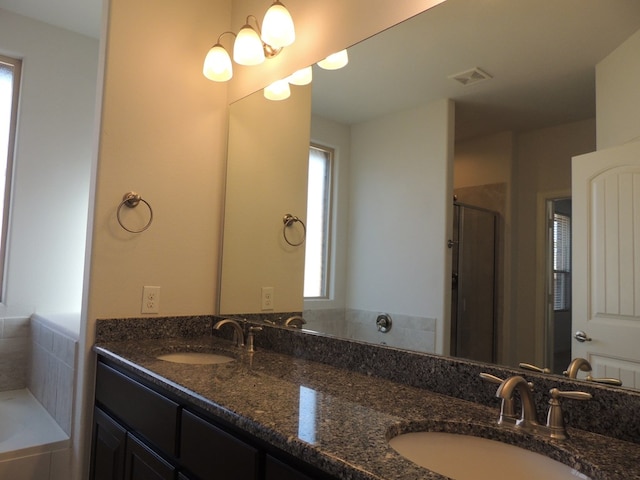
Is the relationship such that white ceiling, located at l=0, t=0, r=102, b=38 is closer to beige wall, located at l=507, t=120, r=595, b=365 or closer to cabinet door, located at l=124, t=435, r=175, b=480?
cabinet door, located at l=124, t=435, r=175, b=480

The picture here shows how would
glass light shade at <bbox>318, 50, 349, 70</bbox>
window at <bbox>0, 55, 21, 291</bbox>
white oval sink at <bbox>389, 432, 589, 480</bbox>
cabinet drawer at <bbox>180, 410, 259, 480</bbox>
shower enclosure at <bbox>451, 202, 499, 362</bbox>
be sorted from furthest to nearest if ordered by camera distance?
window at <bbox>0, 55, 21, 291</bbox>, glass light shade at <bbox>318, 50, 349, 70</bbox>, shower enclosure at <bbox>451, 202, 499, 362</bbox>, cabinet drawer at <bbox>180, 410, 259, 480</bbox>, white oval sink at <bbox>389, 432, 589, 480</bbox>

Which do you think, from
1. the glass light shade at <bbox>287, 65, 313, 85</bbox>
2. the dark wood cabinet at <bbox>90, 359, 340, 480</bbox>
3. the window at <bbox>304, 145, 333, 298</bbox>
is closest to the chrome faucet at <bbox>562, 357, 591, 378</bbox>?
the dark wood cabinet at <bbox>90, 359, 340, 480</bbox>

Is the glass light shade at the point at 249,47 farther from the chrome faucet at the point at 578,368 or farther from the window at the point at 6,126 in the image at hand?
the window at the point at 6,126

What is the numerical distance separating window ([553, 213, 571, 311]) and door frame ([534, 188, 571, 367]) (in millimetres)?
22

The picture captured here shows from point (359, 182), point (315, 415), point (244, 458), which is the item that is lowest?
point (244, 458)

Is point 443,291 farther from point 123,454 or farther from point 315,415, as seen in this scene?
point 123,454

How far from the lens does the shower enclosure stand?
3.92ft

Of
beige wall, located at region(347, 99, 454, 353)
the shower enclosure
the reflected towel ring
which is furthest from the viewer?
the reflected towel ring

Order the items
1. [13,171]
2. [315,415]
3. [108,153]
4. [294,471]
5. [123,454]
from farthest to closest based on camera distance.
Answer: [13,171] → [108,153] → [123,454] → [315,415] → [294,471]

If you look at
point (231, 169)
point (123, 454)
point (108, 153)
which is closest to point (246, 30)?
point (231, 169)

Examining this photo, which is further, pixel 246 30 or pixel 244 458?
pixel 246 30

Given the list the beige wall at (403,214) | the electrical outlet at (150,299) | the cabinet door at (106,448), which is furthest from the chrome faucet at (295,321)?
the cabinet door at (106,448)

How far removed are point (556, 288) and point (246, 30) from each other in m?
1.52

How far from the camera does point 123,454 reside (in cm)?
152
